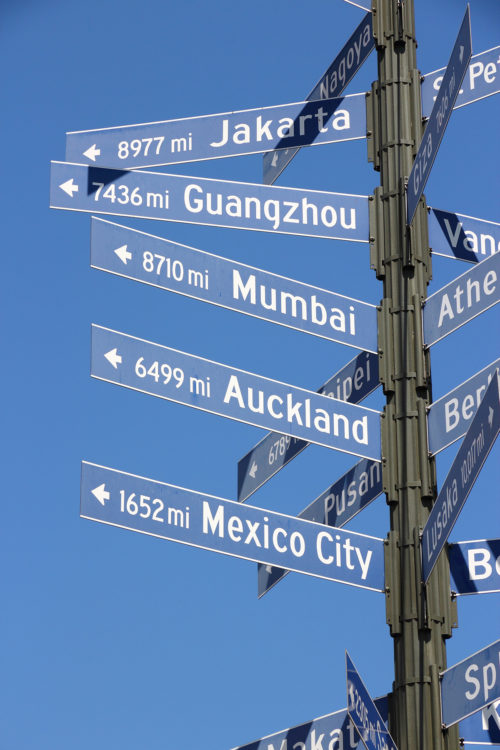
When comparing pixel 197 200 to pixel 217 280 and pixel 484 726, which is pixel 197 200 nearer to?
pixel 217 280

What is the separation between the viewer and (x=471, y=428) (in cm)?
456

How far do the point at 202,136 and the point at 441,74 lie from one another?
4.60 ft

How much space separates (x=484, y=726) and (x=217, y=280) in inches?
97.4

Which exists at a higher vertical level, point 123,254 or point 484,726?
point 123,254

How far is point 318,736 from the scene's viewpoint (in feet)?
17.9

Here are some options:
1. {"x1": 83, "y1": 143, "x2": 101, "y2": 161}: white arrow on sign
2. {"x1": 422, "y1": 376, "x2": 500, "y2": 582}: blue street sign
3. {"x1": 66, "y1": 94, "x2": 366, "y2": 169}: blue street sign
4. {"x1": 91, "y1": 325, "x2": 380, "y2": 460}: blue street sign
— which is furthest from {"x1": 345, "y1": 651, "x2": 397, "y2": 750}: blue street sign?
{"x1": 83, "y1": 143, "x2": 101, "y2": 161}: white arrow on sign

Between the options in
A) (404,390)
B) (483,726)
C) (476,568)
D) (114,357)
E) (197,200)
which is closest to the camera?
(483,726)

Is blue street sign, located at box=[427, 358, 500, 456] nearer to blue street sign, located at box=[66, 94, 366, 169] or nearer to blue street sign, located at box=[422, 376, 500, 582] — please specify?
blue street sign, located at box=[422, 376, 500, 582]

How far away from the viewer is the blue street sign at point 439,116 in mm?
5227

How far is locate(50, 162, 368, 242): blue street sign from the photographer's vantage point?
630 cm

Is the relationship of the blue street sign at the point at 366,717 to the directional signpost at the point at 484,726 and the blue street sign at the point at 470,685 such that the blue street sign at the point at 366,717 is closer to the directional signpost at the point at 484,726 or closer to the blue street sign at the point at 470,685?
the blue street sign at the point at 470,685


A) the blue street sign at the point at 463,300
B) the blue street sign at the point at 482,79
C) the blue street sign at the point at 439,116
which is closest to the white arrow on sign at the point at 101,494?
the blue street sign at the point at 463,300

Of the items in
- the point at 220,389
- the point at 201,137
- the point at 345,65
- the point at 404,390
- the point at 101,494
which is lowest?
the point at 101,494

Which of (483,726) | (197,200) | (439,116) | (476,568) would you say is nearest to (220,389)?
(197,200)
